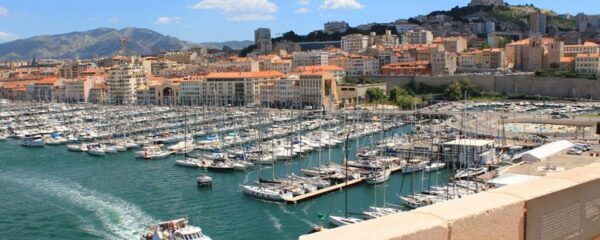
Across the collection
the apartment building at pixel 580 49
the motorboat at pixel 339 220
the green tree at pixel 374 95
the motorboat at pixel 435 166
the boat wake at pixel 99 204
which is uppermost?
the apartment building at pixel 580 49

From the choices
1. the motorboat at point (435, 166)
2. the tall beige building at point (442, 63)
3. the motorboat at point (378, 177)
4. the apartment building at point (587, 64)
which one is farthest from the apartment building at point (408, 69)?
the motorboat at point (378, 177)

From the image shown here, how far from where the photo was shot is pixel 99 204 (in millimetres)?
13008

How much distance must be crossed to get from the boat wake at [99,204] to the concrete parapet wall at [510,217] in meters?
9.36

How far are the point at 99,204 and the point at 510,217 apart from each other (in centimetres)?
1249

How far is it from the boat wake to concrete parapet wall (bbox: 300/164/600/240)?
9.36m

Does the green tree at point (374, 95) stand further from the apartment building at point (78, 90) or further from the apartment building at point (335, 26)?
the apartment building at point (335, 26)

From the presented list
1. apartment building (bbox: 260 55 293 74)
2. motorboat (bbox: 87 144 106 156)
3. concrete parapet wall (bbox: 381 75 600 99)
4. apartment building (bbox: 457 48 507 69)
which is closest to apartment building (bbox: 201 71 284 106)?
apartment building (bbox: 260 55 293 74)

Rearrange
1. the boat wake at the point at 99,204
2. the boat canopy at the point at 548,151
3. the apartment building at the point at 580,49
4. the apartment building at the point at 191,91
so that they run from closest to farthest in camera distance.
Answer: the boat canopy at the point at 548,151
the boat wake at the point at 99,204
the apartment building at the point at 191,91
the apartment building at the point at 580,49

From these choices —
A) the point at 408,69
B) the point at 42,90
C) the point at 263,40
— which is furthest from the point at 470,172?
the point at 263,40

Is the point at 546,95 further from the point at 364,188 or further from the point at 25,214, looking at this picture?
the point at 25,214

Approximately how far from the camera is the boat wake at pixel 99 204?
10.9m

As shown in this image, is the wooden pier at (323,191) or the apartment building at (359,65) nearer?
the wooden pier at (323,191)

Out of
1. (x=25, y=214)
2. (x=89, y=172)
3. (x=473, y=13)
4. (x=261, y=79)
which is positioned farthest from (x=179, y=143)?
(x=473, y=13)

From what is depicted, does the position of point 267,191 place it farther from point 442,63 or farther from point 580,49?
point 580,49
